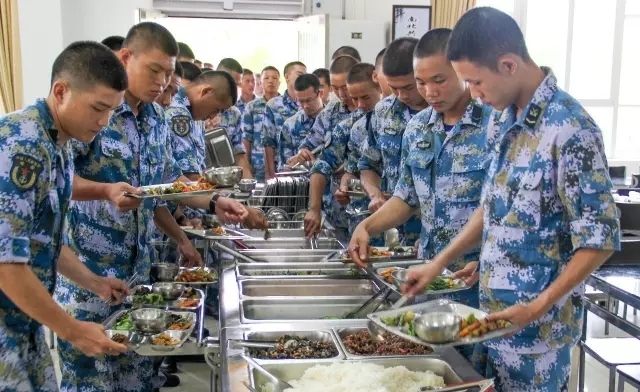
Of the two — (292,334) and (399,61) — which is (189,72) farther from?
(292,334)

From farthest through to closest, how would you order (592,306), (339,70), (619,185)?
(619,185) → (339,70) → (592,306)

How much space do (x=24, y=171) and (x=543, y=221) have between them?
110 cm

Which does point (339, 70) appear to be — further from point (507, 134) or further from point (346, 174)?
point (507, 134)

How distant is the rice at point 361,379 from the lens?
1.33 meters

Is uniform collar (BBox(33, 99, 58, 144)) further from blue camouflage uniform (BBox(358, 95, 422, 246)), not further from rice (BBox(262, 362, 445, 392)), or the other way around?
blue camouflage uniform (BBox(358, 95, 422, 246))

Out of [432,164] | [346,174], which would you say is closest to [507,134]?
[432,164]

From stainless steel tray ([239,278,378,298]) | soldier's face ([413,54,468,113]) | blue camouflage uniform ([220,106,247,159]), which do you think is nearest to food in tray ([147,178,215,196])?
stainless steel tray ([239,278,378,298])

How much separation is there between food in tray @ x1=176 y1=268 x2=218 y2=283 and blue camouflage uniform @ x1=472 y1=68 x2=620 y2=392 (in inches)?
41.2

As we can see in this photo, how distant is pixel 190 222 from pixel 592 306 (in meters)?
1.77

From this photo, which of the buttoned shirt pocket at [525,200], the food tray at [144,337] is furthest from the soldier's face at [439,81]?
the food tray at [144,337]

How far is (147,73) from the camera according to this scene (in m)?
2.10

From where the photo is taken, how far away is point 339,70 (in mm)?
3928

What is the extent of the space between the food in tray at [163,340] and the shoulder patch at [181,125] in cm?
144

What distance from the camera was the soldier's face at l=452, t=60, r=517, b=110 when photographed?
4.60ft
